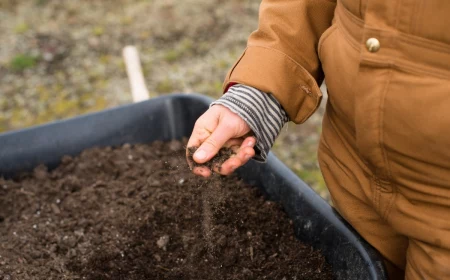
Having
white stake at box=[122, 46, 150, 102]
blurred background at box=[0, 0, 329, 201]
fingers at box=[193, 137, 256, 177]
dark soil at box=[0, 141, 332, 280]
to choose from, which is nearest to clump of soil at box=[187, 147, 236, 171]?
fingers at box=[193, 137, 256, 177]

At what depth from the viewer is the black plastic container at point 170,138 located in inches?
47.2

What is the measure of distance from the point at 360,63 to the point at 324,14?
294 mm

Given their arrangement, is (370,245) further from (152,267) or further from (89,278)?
(89,278)

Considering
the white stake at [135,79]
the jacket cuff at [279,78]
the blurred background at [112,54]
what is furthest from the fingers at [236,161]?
the blurred background at [112,54]

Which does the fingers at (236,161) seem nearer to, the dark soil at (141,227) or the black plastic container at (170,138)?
the dark soil at (141,227)

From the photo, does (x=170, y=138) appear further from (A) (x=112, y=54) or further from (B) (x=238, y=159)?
(A) (x=112, y=54)

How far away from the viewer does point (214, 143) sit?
103 centimetres

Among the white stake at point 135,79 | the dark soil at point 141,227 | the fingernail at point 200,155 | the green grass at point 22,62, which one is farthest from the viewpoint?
the green grass at point 22,62

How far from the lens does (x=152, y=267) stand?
132 centimetres

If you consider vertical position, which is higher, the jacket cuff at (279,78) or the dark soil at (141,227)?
the jacket cuff at (279,78)

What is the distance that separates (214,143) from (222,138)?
24mm

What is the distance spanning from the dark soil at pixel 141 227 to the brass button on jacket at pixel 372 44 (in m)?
0.48

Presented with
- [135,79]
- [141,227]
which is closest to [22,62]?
[135,79]

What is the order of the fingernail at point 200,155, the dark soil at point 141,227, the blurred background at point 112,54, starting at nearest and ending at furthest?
the fingernail at point 200,155, the dark soil at point 141,227, the blurred background at point 112,54
